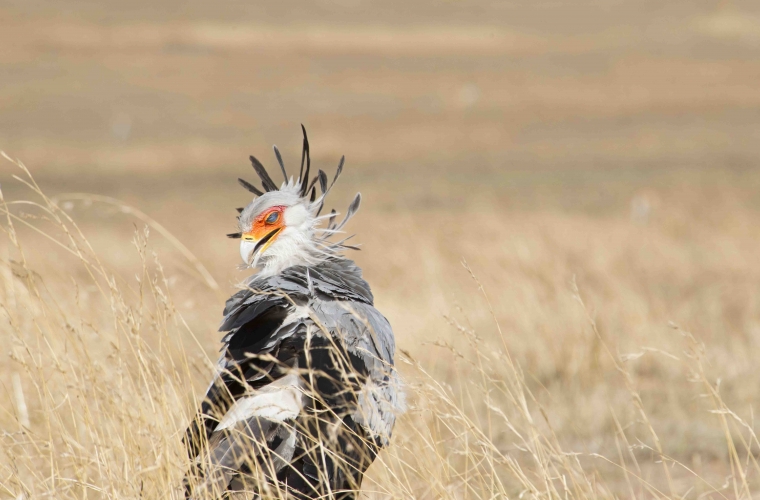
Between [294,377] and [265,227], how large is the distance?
0.82 m

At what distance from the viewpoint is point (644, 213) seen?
31.7 ft

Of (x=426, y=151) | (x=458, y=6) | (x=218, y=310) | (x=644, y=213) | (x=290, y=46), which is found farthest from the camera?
(x=458, y=6)

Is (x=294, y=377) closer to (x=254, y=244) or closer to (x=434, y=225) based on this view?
(x=254, y=244)

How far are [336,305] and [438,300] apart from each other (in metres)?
3.77

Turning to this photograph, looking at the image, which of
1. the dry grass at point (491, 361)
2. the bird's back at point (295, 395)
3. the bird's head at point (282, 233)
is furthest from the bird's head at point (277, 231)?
the dry grass at point (491, 361)

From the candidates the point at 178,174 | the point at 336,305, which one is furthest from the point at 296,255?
the point at 178,174

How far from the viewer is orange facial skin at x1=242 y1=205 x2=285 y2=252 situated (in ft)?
10.2

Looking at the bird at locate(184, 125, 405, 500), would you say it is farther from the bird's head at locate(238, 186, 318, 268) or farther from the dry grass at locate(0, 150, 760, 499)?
the dry grass at locate(0, 150, 760, 499)

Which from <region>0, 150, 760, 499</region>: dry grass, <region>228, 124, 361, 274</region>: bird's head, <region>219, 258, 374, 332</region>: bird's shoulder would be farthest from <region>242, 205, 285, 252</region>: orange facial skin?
<region>0, 150, 760, 499</region>: dry grass

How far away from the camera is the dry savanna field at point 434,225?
255 centimetres

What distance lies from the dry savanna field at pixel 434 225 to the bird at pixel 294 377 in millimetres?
126

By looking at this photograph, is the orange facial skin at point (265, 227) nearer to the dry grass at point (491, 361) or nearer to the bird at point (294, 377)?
the bird at point (294, 377)

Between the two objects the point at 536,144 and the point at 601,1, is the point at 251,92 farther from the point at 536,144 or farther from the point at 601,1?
the point at 601,1

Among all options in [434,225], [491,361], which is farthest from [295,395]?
[434,225]
